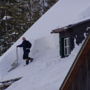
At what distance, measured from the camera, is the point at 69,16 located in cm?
2125

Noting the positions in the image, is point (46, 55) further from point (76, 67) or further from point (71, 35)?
point (76, 67)

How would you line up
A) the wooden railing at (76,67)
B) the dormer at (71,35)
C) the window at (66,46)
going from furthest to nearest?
the window at (66,46)
the dormer at (71,35)
the wooden railing at (76,67)

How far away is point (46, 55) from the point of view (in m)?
21.2

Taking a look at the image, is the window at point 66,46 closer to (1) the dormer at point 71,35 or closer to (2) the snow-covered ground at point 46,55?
(1) the dormer at point 71,35

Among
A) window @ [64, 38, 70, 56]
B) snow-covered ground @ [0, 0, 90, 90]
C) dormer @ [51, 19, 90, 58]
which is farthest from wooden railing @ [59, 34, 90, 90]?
window @ [64, 38, 70, 56]

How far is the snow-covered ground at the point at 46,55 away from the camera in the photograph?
1627 centimetres

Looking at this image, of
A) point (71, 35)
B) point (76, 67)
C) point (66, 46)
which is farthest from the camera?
point (66, 46)

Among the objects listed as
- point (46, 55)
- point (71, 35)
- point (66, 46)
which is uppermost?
point (71, 35)

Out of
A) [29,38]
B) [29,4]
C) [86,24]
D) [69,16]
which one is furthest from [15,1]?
[86,24]

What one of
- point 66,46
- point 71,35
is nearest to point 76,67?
point 71,35

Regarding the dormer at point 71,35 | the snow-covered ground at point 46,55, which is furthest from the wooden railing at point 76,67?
the dormer at point 71,35

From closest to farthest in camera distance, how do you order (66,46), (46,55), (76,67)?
(76,67)
(66,46)
(46,55)

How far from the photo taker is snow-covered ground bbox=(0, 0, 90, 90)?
16.3 meters

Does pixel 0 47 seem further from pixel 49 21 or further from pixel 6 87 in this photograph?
pixel 6 87
